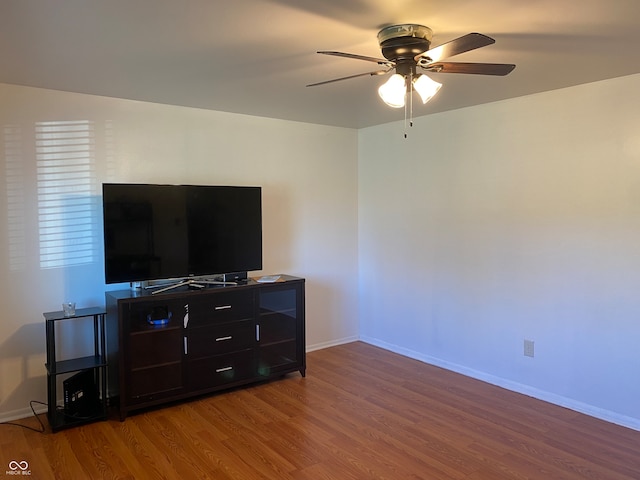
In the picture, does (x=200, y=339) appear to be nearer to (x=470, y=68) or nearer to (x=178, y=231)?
(x=178, y=231)

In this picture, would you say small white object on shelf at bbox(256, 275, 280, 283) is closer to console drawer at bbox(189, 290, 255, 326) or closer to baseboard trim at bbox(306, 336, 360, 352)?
console drawer at bbox(189, 290, 255, 326)

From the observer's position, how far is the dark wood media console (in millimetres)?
3283

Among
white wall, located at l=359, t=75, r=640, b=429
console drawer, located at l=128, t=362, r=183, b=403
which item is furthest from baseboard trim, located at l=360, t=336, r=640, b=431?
console drawer, located at l=128, t=362, r=183, b=403

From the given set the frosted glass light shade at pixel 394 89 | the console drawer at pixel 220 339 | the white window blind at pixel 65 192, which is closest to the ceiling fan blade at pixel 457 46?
the frosted glass light shade at pixel 394 89

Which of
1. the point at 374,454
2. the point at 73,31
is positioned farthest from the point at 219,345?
the point at 73,31

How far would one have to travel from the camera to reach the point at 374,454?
9.23 feet

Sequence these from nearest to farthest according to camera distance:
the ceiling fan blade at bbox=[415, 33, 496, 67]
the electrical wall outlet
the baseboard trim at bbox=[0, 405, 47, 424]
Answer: the ceiling fan blade at bbox=[415, 33, 496, 67] < the baseboard trim at bbox=[0, 405, 47, 424] < the electrical wall outlet

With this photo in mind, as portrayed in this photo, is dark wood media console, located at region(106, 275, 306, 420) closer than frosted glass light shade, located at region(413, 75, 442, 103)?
No

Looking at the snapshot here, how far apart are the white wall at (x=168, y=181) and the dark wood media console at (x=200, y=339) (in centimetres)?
50

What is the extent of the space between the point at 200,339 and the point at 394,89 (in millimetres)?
2272

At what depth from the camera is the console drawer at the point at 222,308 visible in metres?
3.54

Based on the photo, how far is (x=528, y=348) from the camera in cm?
369

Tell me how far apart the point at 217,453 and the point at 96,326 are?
1307 mm

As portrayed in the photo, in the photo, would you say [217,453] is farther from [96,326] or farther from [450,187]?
[450,187]
